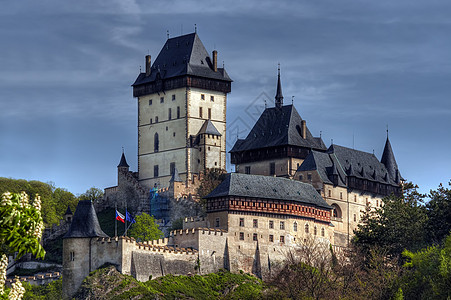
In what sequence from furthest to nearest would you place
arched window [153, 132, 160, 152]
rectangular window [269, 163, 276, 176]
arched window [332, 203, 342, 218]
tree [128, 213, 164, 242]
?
arched window [153, 132, 160, 152] → rectangular window [269, 163, 276, 176] → arched window [332, 203, 342, 218] → tree [128, 213, 164, 242]

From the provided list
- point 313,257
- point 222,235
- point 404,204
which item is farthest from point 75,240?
point 404,204

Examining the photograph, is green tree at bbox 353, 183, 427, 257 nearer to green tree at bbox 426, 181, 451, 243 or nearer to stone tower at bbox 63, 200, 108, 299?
green tree at bbox 426, 181, 451, 243

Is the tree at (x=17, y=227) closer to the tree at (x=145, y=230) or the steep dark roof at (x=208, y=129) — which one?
the tree at (x=145, y=230)

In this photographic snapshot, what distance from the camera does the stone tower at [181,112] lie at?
10275cm

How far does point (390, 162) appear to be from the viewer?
114m

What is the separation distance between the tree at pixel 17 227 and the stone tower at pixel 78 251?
A: 50.4 m

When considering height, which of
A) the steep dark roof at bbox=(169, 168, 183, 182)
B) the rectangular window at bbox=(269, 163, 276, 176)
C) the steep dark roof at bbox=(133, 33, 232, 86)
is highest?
the steep dark roof at bbox=(133, 33, 232, 86)

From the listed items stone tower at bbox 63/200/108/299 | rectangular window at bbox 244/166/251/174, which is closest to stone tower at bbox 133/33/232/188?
rectangular window at bbox 244/166/251/174

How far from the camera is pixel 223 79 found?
348 ft

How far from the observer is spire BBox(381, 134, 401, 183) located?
112 meters

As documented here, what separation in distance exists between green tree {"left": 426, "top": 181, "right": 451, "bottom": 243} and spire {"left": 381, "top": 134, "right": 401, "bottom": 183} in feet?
64.1

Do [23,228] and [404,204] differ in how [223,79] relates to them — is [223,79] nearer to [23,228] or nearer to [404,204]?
[404,204]

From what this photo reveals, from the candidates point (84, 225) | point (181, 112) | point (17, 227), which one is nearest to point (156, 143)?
point (181, 112)

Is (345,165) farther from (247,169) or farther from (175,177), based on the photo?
(175,177)
